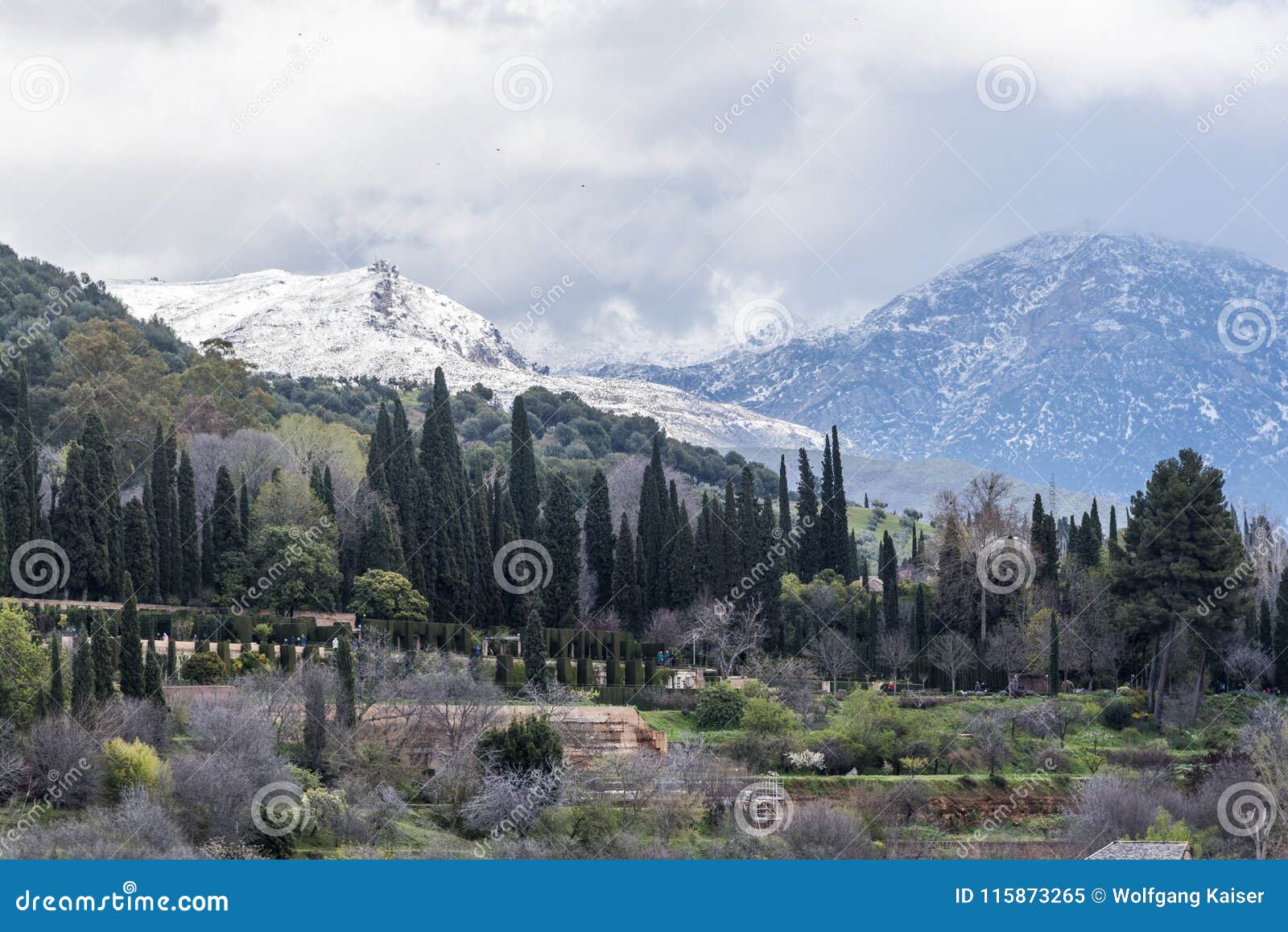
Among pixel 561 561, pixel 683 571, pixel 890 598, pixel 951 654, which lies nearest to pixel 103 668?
pixel 561 561

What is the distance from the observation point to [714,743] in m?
53.7

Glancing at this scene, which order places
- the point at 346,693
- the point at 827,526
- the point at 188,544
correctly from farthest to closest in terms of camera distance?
1. the point at 827,526
2. the point at 188,544
3. the point at 346,693

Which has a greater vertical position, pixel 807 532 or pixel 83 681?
pixel 807 532

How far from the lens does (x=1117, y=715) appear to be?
207ft

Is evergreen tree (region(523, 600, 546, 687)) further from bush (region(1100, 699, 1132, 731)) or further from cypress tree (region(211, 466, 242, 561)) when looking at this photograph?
bush (region(1100, 699, 1132, 731))

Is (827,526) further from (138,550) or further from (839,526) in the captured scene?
(138,550)

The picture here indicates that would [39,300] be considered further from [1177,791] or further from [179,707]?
[1177,791]

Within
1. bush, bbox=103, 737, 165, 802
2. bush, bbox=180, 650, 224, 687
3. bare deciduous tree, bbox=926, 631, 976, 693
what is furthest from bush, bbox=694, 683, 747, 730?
bush, bbox=103, 737, 165, 802

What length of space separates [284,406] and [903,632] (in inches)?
2272

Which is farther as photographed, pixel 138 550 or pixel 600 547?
pixel 600 547

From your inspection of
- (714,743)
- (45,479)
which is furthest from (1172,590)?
(45,479)

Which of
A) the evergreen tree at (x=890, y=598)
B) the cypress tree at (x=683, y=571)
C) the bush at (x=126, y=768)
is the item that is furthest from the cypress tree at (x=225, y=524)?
the evergreen tree at (x=890, y=598)

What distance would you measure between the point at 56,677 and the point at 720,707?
21.6 metres

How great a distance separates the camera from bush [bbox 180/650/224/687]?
51.9 meters
